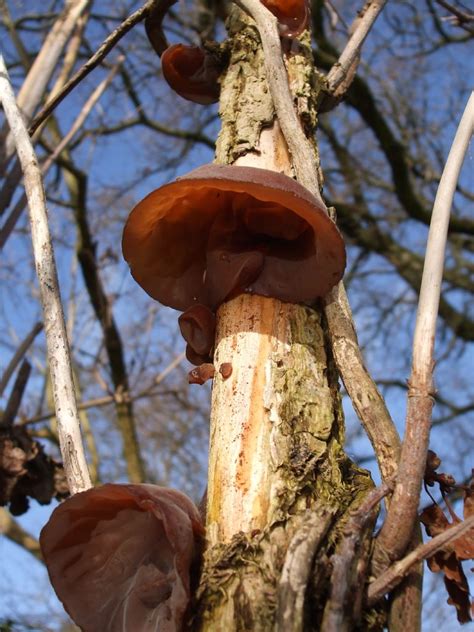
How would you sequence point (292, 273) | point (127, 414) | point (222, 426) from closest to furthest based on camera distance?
point (222, 426) → point (292, 273) → point (127, 414)

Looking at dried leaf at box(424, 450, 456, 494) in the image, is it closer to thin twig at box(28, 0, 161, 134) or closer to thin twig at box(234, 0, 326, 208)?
thin twig at box(234, 0, 326, 208)

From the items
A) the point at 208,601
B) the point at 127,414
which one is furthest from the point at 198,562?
the point at 127,414

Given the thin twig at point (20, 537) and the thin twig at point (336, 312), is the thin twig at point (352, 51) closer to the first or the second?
the thin twig at point (336, 312)

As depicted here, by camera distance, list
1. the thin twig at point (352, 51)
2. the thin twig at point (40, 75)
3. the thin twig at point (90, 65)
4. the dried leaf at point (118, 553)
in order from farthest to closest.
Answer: the thin twig at point (40, 75) < the thin twig at point (352, 51) < the thin twig at point (90, 65) < the dried leaf at point (118, 553)

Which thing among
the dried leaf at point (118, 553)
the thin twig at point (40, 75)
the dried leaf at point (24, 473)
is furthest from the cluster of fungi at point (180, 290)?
the thin twig at point (40, 75)

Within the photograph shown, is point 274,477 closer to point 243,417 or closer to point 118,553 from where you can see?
point 243,417

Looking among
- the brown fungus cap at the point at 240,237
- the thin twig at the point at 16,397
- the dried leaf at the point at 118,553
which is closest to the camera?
the dried leaf at the point at 118,553

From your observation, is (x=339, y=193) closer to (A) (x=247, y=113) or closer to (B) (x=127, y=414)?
(B) (x=127, y=414)

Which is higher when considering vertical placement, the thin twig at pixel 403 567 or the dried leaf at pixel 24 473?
the dried leaf at pixel 24 473
